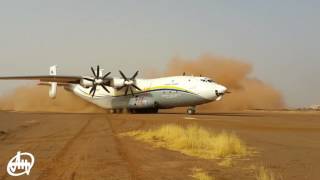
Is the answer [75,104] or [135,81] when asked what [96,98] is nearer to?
[135,81]

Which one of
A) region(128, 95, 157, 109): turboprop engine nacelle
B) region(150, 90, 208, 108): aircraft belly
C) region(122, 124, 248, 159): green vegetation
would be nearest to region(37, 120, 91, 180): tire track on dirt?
region(122, 124, 248, 159): green vegetation

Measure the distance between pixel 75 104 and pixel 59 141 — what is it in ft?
176

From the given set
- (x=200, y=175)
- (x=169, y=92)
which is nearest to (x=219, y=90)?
(x=169, y=92)

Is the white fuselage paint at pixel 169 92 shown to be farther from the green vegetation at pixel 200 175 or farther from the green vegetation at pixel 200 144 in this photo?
the green vegetation at pixel 200 175

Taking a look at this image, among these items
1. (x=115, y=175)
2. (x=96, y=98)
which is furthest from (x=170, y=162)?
(x=96, y=98)

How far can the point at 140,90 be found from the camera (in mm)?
54812

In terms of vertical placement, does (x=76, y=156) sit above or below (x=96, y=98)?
below

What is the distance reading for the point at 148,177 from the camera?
31.7 feet

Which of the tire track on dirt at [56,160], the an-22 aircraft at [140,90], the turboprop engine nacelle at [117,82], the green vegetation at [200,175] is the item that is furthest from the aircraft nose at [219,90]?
the green vegetation at [200,175]

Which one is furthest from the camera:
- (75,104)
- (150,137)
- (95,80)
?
(75,104)

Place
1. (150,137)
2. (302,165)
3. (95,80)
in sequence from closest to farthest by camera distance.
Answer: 1. (302,165)
2. (150,137)
3. (95,80)

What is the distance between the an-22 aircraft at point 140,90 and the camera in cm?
4984

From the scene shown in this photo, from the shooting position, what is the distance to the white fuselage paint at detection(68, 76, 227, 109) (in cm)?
4938

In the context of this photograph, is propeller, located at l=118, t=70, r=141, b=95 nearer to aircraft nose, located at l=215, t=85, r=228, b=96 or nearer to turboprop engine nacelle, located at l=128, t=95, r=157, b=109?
turboprop engine nacelle, located at l=128, t=95, r=157, b=109
